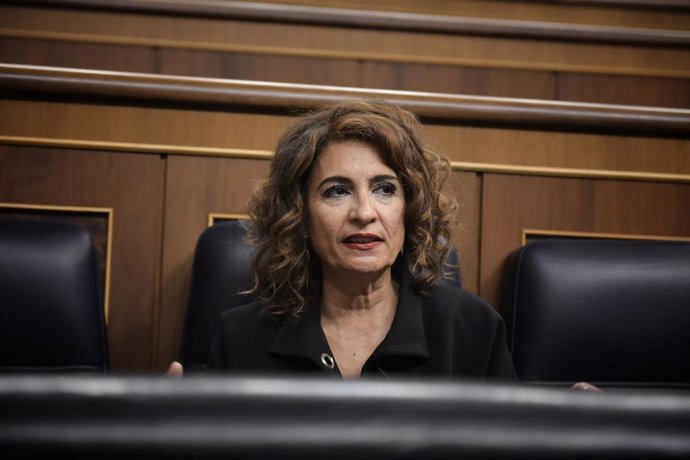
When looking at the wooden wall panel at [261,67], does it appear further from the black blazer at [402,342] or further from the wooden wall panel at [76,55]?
the black blazer at [402,342]

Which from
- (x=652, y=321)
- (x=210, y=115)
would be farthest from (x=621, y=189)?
(x=210, y=115)

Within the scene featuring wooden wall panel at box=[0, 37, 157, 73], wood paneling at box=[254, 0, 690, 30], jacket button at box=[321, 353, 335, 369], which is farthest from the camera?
wood paneling at box=[254, 0, 690, 30]

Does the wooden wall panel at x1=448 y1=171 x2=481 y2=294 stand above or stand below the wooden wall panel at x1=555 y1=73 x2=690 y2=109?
below

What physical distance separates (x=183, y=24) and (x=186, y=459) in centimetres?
103

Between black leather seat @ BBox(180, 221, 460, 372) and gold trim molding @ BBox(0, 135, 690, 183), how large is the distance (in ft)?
0.34

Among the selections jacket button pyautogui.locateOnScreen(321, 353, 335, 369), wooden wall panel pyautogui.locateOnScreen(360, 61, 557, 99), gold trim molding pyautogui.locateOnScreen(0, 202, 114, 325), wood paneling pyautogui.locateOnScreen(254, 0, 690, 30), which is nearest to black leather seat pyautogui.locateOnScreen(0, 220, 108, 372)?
gold trim molding pyautogui.locateOnScreen(0, 202, 114, 325)

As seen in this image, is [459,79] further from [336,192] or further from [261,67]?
[336,192]

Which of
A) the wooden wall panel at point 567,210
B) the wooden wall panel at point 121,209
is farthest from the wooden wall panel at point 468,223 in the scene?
the wooden wall panel at point 121,209

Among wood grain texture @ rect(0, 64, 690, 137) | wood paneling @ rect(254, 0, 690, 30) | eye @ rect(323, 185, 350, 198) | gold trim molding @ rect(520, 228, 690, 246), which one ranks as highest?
wood paneling @ rect(254, 0, 690, 30)

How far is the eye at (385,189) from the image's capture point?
688 mm

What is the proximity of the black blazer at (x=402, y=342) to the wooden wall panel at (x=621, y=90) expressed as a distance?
0.50 metres

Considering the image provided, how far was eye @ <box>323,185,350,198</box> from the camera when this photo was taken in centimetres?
69

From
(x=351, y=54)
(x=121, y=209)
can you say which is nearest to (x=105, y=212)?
(x=121, y=209)

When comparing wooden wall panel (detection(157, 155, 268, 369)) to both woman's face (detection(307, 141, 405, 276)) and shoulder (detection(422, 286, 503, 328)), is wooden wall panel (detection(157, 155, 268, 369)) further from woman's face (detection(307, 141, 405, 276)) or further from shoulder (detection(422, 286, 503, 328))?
shoulder (detection(422, 286, 503, 328))
